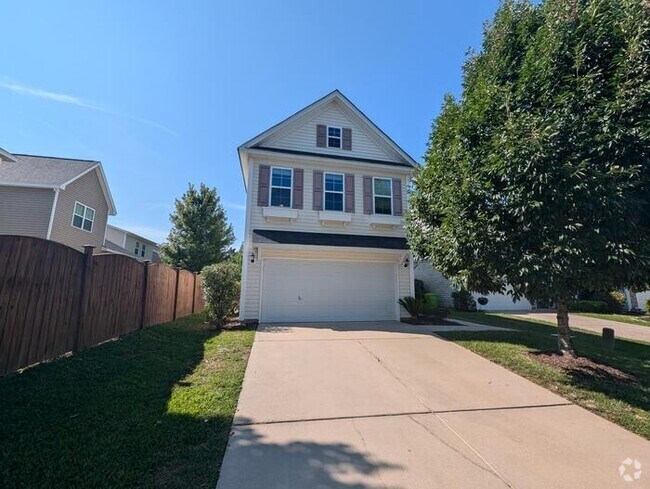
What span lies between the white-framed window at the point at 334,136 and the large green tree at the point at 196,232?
14875mm

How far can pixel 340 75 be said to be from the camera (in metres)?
12.0

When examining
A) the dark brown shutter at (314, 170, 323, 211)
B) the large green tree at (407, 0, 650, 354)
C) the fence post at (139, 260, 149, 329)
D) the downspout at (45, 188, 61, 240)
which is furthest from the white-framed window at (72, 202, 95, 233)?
the large green tree at (407, 0, 650, 354)

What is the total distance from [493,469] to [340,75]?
501 inches

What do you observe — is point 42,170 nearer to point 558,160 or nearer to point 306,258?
point 306,258

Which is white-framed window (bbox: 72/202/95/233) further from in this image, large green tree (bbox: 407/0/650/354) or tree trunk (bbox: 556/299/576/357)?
tree trunk (bbox: 556/299/576/357)

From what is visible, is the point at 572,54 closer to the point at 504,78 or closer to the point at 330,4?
the point at 504,78

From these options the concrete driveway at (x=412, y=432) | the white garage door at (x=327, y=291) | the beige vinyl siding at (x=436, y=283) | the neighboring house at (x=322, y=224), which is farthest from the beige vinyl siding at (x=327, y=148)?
the concrete driveway at (x=412, y=432)

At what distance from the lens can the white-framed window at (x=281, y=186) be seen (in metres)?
11.6

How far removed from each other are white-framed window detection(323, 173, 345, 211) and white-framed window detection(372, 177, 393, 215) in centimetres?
135

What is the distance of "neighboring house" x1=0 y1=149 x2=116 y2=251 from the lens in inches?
575

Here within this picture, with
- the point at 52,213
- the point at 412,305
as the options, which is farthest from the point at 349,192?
the point at 52,213

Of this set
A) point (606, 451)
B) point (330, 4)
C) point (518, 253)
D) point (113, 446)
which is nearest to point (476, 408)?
point (606, 451)

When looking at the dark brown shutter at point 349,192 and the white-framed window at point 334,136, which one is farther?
the white-framed window at point 334,136

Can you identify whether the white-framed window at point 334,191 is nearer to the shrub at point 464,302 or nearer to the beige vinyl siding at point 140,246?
the shrub at point 464,302
